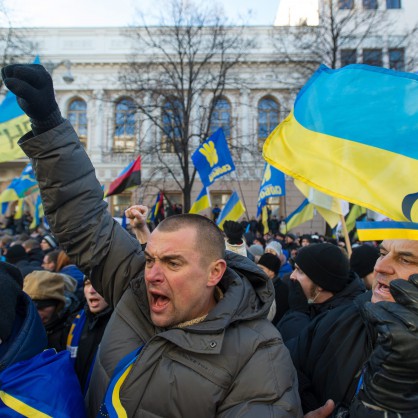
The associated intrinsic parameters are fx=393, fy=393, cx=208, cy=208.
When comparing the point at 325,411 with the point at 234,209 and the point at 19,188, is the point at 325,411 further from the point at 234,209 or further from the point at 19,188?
the point at 19,188

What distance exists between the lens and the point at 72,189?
1.71m

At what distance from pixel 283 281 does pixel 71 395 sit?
3.21 m

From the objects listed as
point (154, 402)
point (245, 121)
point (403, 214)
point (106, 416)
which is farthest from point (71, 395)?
point (245, 121)

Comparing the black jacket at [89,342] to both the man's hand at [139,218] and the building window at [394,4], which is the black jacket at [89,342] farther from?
the building window at [394,4]

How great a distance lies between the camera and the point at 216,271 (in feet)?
5.84

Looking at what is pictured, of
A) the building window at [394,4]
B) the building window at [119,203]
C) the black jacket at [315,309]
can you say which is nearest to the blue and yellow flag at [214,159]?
the black jacket at [315,309]

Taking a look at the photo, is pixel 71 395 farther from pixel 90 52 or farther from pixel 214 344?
pixel 90 52

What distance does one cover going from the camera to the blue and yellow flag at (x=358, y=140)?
1.96 metres

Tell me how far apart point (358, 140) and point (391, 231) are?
1.78 ft

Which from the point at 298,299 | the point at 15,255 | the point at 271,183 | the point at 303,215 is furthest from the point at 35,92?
the point at 303,215

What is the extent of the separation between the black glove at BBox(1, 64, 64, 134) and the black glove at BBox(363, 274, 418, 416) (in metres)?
1.42

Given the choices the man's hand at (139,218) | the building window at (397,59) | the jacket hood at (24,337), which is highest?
the building window at (397,59)

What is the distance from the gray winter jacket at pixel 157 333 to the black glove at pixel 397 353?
1.19ft

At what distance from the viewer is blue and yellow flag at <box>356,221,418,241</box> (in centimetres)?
185
